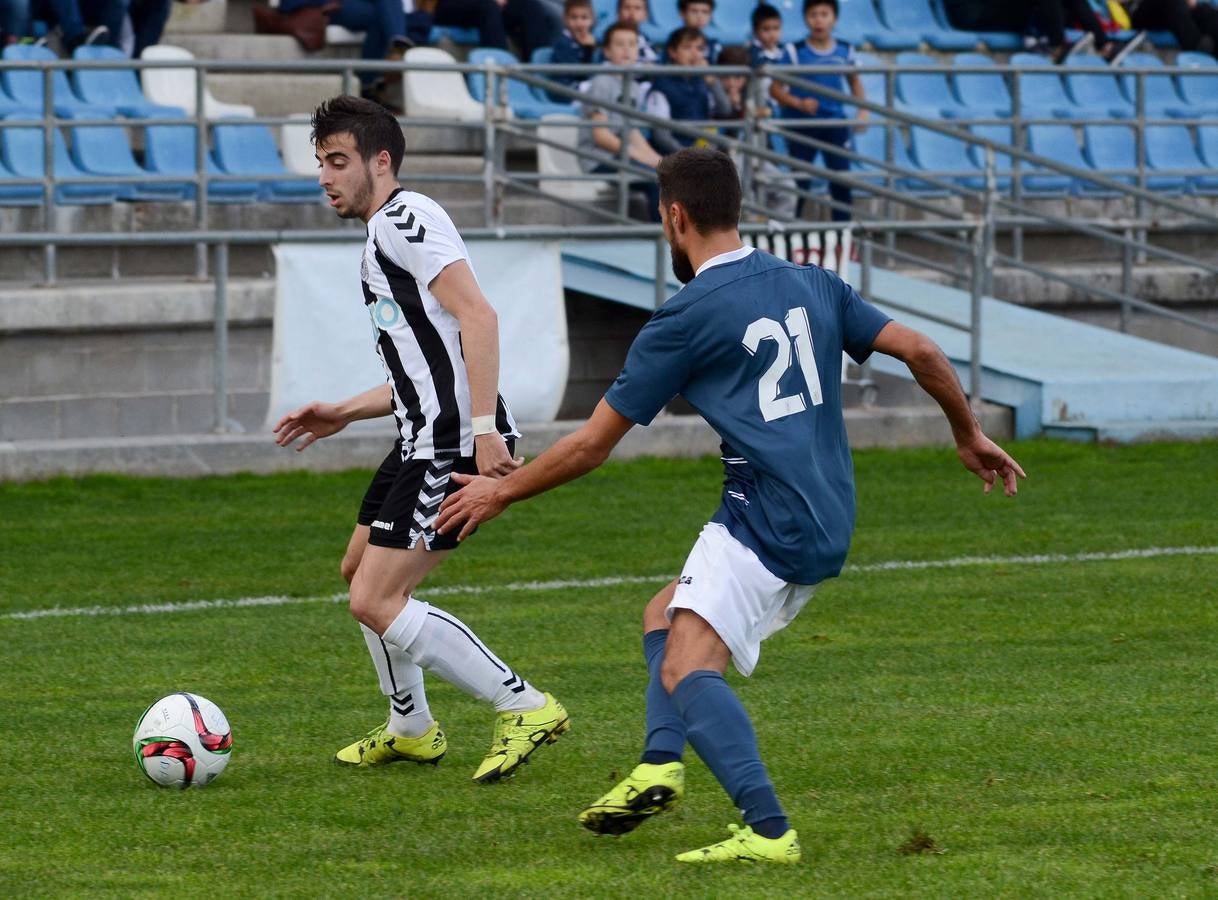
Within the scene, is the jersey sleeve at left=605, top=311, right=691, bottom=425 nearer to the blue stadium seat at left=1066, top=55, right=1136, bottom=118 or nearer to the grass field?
the grass field

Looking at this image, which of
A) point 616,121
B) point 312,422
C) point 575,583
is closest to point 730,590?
point 312,422

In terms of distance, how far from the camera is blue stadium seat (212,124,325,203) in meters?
14.8

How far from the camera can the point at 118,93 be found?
48.9 ft

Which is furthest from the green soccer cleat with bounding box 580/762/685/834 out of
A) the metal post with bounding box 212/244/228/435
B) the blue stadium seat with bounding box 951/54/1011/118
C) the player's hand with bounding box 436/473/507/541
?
the blue stadium seat with bounding box 951/54/1011/118

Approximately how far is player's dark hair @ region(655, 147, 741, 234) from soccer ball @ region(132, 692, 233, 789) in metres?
2.11

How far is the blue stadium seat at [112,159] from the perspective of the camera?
14.3 m

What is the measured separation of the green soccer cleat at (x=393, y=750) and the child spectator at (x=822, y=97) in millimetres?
10953

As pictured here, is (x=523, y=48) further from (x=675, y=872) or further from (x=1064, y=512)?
(x=675, y=872)

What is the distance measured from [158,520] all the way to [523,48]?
8049 millimetres

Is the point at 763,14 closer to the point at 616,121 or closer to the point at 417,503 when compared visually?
the point at 616,121

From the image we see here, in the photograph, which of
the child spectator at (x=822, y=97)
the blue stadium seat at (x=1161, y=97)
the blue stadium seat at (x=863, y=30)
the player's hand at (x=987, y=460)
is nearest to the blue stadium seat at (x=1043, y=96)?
the blue stadium seat at (x=1161, y=97)

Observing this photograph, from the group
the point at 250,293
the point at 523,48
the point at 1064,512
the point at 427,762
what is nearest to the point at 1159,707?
the point at 427,762

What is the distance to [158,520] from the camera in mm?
10883

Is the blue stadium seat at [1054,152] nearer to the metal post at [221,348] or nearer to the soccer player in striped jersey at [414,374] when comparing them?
the metal post at [221,348]
